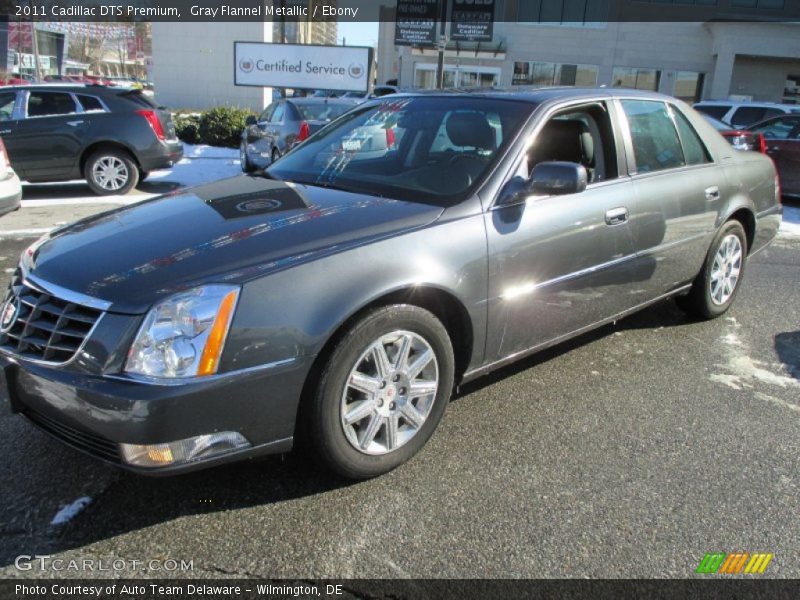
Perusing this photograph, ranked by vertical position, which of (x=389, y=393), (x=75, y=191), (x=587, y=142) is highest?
(x=587, y=142)

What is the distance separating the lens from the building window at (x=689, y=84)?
3259 centimetres

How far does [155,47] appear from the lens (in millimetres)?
33000

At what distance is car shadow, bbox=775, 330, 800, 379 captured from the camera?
4113 millimetres

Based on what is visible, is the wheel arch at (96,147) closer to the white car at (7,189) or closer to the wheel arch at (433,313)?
the white car at (7,189)

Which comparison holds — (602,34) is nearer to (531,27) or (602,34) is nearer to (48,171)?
(531,27)

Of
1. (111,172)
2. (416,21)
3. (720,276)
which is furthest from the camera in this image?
(416,21)

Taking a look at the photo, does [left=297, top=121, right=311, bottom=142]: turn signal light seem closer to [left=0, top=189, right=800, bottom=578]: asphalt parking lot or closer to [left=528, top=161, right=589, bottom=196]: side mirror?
[left=0, top=189, right=800, bottom=578]: asphalt parking lot

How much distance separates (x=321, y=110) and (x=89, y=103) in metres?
3.46

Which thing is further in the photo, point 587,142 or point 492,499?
point 587,142

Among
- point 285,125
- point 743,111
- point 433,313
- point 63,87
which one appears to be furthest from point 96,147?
point 743,111

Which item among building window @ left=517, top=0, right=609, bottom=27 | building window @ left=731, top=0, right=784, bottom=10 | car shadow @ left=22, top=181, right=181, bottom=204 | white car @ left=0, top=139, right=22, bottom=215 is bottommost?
car shadow @ left=22, top=181, right=181, bottom=204

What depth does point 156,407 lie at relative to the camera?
2.20 m

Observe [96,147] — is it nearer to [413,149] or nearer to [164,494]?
[413,149]

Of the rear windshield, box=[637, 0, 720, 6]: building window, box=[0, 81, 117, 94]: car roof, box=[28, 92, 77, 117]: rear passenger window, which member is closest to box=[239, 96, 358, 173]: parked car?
the rear windshield
